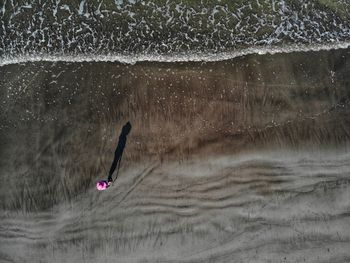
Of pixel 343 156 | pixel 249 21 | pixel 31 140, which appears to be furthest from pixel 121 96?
pixel 343 156

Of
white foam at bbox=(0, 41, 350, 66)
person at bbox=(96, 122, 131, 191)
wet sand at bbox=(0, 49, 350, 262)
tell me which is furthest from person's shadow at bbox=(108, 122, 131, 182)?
white foam at bbox=(0, 41, 350, 66)

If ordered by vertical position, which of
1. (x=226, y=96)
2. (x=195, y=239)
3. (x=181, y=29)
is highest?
(x=181, y=29)

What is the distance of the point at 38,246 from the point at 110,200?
2.06 meters

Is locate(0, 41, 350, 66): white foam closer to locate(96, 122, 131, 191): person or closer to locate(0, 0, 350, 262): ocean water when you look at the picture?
locate(0, 0, 350, 262): ocean water

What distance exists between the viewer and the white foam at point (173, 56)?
9070mm

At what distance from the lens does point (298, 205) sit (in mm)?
8445

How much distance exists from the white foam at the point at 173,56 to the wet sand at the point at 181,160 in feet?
0.52

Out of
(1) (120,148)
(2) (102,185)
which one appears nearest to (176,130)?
(1) (120,148)

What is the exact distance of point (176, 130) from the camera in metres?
8.70

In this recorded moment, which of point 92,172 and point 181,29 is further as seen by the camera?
point 181,29

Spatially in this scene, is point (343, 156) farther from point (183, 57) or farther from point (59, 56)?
point (59, 56)

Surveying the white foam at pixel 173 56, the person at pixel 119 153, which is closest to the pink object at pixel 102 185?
the person at pixel 119 153

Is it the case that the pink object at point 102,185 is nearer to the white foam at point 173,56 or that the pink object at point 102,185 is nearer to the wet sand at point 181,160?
the wet sand at point 181,160

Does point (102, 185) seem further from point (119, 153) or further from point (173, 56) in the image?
point (173, 56)
